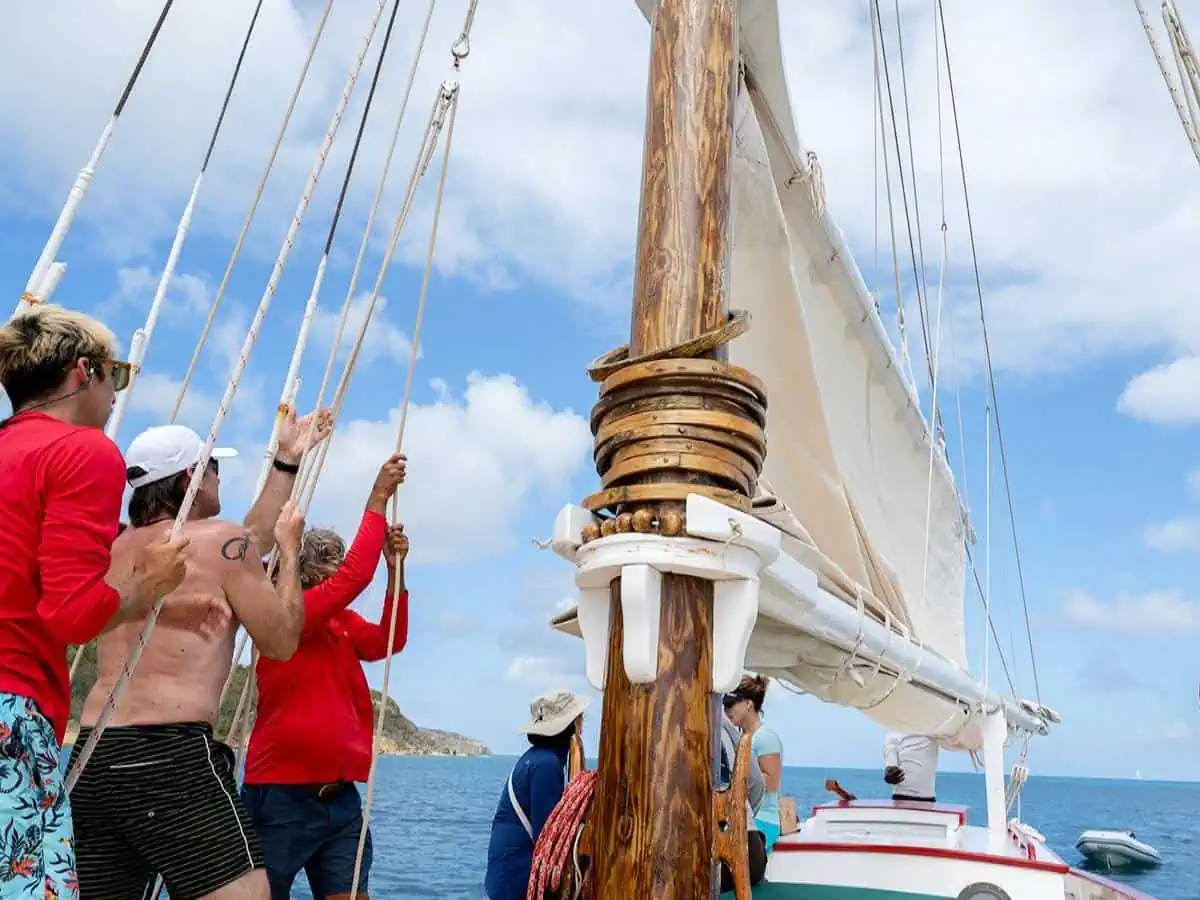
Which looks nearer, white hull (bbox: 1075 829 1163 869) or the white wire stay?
the white wire stay

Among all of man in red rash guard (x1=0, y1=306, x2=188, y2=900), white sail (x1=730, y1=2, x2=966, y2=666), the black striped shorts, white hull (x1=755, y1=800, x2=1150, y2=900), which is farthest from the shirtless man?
white hull (x1=755, y1=800, x2=1150, y2=900)

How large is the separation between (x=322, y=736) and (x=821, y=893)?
2562mm

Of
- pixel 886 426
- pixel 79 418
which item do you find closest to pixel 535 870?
pixel 79 418

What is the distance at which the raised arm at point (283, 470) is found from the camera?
3.25 metres

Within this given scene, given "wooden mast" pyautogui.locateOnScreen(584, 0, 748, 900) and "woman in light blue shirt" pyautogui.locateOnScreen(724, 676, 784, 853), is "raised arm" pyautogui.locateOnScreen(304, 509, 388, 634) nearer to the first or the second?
"wooden mast" pyautogui.locateOnScreen(584, 0, 748, 900)

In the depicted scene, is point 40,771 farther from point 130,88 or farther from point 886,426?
point 886,426

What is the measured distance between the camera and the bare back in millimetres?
2490

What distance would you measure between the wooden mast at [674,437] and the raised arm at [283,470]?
51.9 inches

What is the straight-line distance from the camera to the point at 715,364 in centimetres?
232

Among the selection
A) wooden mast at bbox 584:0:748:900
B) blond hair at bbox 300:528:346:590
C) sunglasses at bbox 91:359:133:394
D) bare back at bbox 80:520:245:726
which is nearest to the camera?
wooden mast at bbox 584:0:748:900

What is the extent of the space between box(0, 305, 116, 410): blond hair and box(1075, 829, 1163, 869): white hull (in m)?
33.6

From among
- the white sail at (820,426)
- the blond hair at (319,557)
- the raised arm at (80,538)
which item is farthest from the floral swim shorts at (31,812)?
the blond hair at (319,557)

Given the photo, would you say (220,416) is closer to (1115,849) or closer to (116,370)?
(116,370)

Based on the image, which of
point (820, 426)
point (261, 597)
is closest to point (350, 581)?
point (261, 597)
